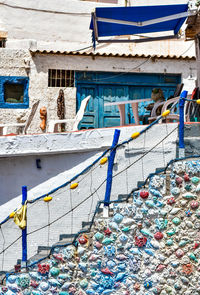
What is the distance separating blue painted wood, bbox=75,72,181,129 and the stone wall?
18.4 ft

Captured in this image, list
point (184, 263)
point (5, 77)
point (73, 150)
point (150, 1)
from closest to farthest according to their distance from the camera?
point (184, 263)
point (73, 150)
point (5, 77)
point (150, 1)

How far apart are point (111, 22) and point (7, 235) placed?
4406mm

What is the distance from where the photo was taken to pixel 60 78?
12.1 m

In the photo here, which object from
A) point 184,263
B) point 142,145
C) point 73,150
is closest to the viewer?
point 184,263

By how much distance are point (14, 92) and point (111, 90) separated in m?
2.54

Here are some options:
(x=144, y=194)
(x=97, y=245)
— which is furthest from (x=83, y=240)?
(x=144, y=194)

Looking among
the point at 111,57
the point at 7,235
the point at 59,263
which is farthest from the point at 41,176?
the point at 111,57

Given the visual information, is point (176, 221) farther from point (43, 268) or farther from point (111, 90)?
point (111, 90)

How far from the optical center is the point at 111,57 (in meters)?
12.2

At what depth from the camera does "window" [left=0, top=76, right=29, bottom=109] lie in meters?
11.9

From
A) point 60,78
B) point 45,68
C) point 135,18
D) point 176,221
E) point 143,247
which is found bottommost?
point 143,247

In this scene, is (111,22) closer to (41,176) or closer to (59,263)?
(41,176)

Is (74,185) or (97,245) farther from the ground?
(74,185)

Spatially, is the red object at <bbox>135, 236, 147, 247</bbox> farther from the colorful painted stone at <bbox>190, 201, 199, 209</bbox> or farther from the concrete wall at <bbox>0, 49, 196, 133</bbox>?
the concrete wall at <bbox>0, 49, 196, 133</bbox>
